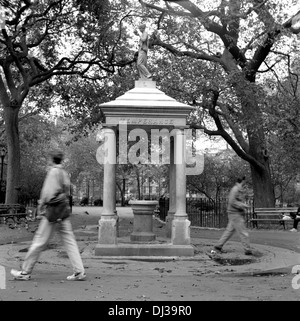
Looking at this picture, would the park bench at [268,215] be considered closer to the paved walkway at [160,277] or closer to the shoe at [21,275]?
the paved walkway at [160,277]

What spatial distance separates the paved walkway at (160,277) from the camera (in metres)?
6.32

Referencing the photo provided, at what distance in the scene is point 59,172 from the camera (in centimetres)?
731

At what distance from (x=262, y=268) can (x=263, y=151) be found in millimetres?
12438

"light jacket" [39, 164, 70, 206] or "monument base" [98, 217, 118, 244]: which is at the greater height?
"light jacket" [39, 164, 70, 206]

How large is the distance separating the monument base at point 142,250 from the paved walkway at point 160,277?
287mm

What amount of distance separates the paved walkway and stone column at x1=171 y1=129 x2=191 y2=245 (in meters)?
0.63

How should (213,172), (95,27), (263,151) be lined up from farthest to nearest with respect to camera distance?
(213,172) → (95,27) → (263,151)

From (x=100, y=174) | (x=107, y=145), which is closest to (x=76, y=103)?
(x=107, y=145)

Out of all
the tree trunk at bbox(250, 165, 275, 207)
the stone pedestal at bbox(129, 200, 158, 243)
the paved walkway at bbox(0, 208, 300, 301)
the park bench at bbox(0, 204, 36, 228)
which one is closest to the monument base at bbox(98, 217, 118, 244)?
the paved walkway at bbox(0, 208, 300, 301)

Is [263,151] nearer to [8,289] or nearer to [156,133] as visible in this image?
[156,133]

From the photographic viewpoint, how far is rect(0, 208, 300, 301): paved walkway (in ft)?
20.7

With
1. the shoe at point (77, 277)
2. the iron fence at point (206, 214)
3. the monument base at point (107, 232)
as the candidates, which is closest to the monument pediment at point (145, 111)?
the monument base at point (107, 232)

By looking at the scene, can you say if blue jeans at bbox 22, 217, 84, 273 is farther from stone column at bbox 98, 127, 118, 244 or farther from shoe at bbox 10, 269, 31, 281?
stone column at bbox 98, 127, 118, 244

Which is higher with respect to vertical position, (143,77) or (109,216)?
(143,77)
